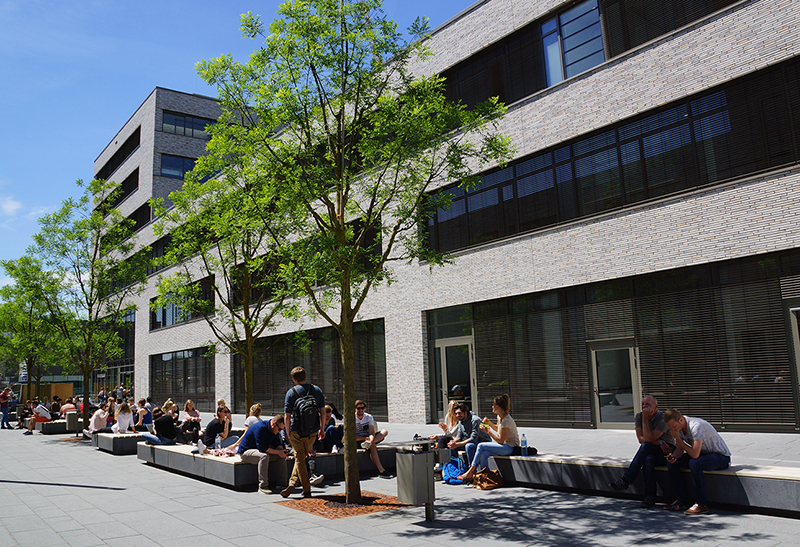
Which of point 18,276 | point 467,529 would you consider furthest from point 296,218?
point 18,276

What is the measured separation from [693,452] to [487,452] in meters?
3.48

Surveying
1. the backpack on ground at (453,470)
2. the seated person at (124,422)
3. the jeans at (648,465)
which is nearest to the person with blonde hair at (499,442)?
the backpack on ground at (453,470)

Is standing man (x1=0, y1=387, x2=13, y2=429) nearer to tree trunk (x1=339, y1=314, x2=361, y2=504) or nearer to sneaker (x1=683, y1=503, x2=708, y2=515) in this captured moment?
tree trunk (x1=339, y1=314, x2=361, y2=504)

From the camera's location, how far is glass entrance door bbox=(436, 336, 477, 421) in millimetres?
19719

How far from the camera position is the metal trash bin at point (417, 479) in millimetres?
7375

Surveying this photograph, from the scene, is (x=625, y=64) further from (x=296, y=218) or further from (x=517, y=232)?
(x=296, y=218)

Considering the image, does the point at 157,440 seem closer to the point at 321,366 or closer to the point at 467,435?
the point at 467,435

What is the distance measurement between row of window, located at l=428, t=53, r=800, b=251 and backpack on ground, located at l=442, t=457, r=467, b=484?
504 cm

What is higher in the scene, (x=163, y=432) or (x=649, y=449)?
(x=649, y=449)

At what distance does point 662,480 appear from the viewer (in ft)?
25.5

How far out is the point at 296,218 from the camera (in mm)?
10336

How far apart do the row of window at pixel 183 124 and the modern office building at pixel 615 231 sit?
99.4 ft

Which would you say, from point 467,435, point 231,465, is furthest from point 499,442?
point 231,465

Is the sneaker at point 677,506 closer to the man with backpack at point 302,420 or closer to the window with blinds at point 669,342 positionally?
the man with backpack at point 302,420
